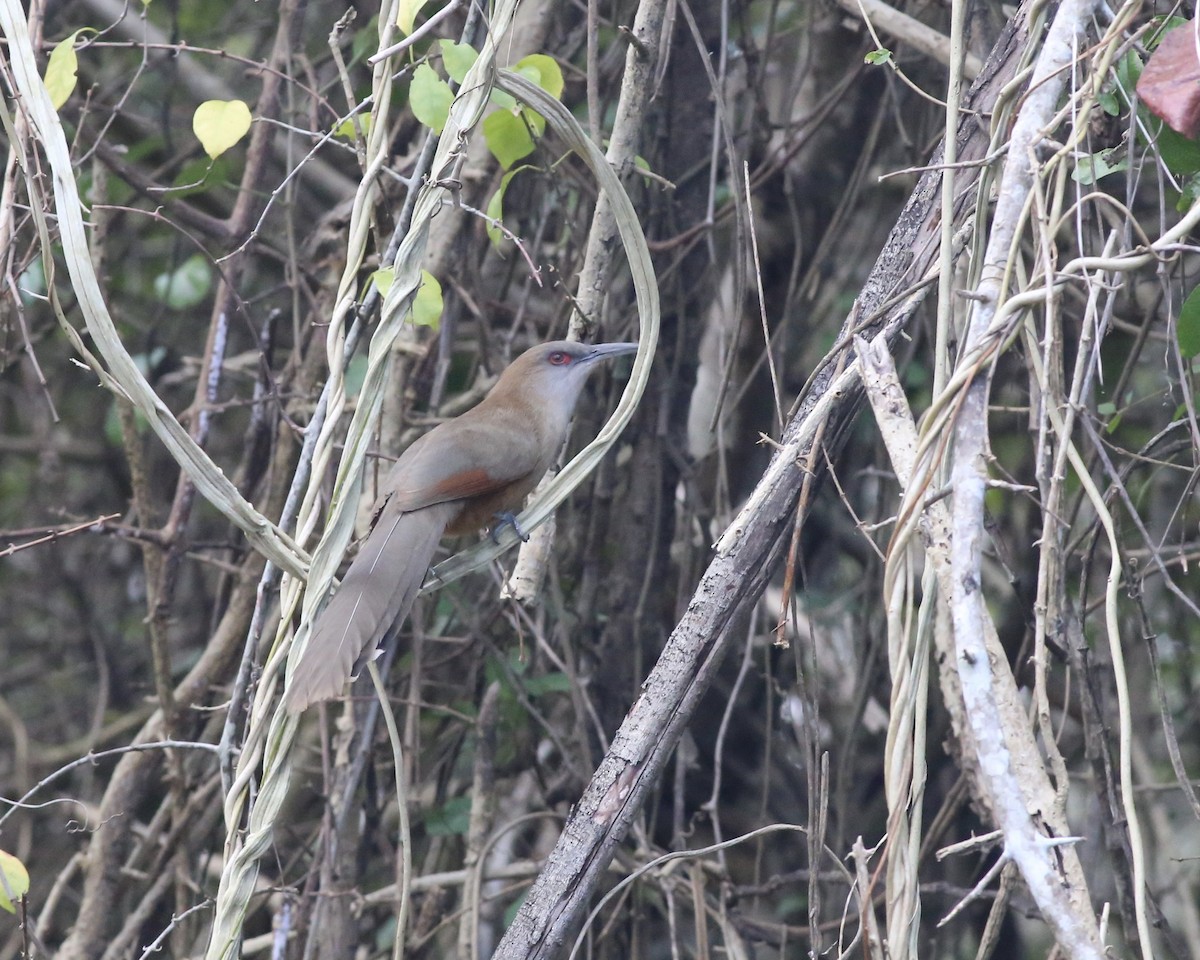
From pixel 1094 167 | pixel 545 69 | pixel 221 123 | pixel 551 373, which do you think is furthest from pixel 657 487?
pixel 1094 167

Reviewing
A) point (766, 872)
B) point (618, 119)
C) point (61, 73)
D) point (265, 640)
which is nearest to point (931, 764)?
point (766, 872)

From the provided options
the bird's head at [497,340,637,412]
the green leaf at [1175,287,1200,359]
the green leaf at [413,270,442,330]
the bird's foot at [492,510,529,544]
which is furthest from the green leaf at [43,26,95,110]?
the green leaf at [1175,287,1200,359]

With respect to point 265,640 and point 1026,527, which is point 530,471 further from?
point 1026,527

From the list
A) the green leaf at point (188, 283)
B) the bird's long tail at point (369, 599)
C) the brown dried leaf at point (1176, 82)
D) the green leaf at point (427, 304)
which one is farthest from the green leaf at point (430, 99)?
the green leaf at point (188, 283)

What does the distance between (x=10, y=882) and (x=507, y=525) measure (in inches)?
50.1

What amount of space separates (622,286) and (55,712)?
13.3 feet

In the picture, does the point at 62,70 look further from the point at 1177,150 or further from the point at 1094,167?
the point at 1177,150

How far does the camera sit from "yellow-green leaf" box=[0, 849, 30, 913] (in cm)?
250

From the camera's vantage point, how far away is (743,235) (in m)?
Answer: 3.28

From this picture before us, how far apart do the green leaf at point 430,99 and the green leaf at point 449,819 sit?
2.54 m

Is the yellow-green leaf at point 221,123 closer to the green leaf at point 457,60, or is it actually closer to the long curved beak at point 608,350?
the green leaf at point 457,60

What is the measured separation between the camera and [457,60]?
99.0 inches

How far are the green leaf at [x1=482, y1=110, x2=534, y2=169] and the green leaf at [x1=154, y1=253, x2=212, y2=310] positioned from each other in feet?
8.01

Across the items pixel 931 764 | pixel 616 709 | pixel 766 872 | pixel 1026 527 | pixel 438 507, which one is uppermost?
pixel 438 507
